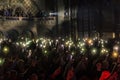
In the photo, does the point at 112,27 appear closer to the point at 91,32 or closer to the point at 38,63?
the point at 91,32

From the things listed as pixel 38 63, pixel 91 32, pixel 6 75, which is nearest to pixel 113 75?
pixel 6 75

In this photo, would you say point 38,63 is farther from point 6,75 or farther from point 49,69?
point 6,75

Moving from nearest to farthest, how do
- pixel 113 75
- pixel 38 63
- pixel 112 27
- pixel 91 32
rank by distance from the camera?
pixel 113 75, pixel 38 63, pixel 112 27, pixel 91 32

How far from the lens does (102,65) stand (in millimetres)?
13289

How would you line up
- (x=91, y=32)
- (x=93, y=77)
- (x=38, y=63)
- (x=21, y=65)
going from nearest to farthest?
(x=93, y=77) < (x=21, y=65) < (x=38, y=63) < (x=91, y=32)

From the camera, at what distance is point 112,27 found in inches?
1695

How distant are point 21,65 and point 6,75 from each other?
2.21 meters

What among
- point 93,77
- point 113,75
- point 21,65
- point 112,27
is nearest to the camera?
point 113,75

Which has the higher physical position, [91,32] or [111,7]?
[111,7]

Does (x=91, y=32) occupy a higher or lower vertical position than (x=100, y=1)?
lower

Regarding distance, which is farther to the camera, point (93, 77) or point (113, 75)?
point (93, 77)

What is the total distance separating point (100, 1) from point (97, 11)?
4.86ft

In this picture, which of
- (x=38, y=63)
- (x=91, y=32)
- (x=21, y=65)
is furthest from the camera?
(x=91, y=32)

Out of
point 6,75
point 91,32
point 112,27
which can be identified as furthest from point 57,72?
point 91,32
